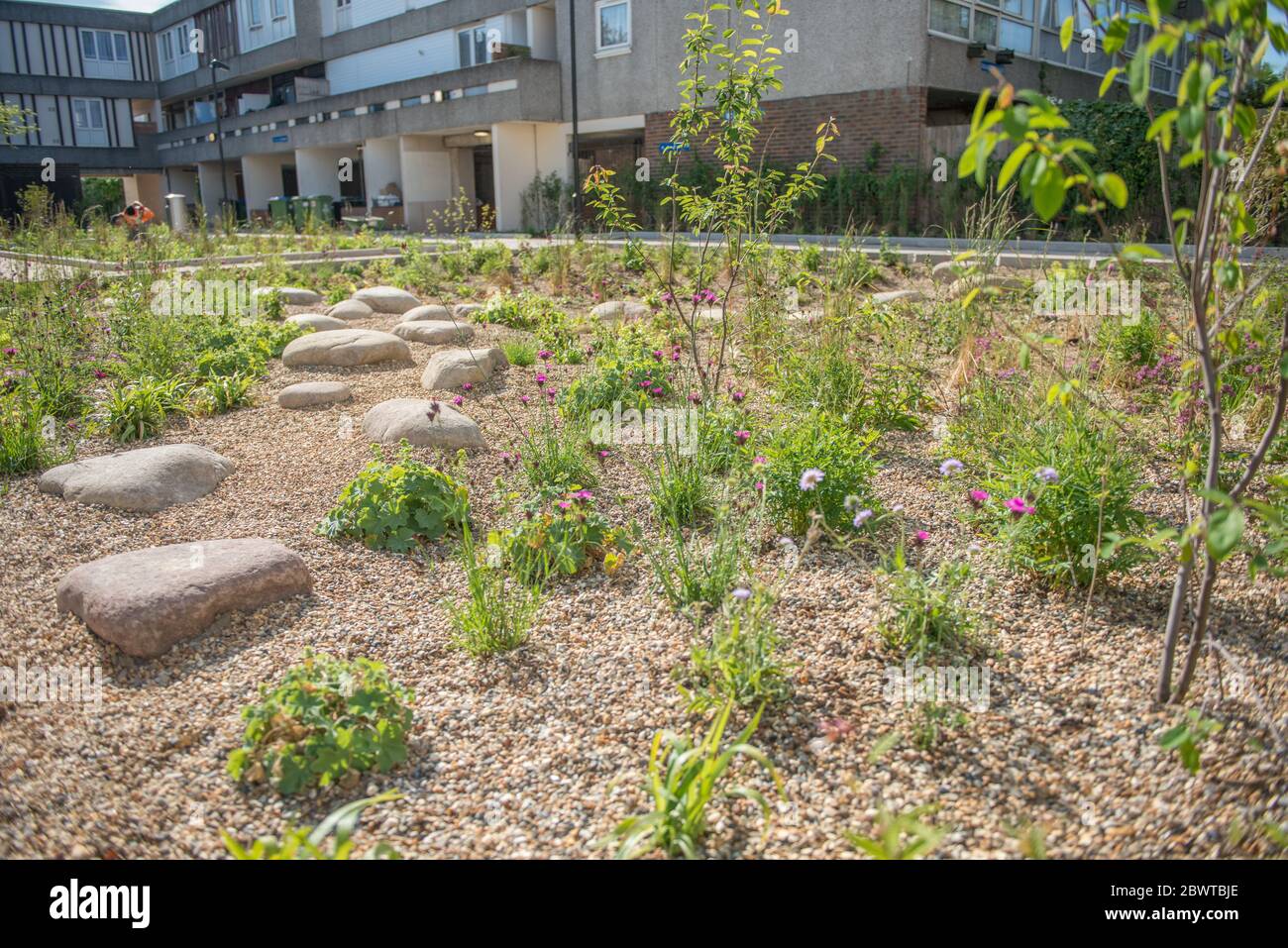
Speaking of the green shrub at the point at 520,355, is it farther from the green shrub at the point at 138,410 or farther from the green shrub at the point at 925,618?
the green shrub at the point at 925,618

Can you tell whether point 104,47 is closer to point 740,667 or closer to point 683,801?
point 740,667

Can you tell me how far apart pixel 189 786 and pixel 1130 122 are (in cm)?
1584

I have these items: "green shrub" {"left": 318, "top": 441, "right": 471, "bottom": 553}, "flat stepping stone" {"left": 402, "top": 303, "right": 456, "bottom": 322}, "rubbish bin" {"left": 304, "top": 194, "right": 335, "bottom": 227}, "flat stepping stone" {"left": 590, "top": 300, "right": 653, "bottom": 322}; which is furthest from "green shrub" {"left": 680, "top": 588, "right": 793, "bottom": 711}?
"rubbish bin" {"left": 304, "top": 194, "right": 335, "bottom": 227}

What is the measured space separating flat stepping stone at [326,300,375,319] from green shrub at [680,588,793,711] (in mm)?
6975

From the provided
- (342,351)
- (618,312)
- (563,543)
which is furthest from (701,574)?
(618,312)

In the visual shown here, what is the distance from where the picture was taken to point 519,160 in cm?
2384

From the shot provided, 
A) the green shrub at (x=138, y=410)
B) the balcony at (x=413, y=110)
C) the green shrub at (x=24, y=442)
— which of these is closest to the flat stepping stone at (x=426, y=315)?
the green shrub at (x=138, y=410)

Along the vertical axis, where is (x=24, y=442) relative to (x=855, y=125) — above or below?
below

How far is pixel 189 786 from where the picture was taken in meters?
2.29

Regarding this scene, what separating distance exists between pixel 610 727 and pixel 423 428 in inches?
104

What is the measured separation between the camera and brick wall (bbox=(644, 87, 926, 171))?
1652 centimetres

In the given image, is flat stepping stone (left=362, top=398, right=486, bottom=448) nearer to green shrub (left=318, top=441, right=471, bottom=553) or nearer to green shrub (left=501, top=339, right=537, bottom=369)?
green shrub (left=318, top=441, right=471, bottom=553)

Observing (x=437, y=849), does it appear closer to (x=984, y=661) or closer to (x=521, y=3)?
(x=984, y=661)
